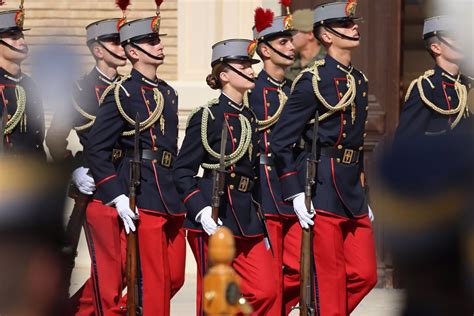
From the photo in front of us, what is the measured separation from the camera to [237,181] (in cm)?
1077

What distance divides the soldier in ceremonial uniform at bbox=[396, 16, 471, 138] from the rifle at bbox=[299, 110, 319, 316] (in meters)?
0.51

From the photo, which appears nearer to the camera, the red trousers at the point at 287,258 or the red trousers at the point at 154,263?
the red trousers at the point at 154,263

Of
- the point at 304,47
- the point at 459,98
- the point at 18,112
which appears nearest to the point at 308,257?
the point at 459,98

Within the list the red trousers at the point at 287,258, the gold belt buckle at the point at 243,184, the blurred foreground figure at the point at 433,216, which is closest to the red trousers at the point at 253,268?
the gold belt buckle at the point at 243,184

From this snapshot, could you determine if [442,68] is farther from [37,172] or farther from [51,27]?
[51,27]

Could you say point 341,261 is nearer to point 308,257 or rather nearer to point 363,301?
point 308,257

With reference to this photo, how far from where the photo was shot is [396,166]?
8422 millimetres

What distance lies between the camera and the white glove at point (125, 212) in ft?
36.0

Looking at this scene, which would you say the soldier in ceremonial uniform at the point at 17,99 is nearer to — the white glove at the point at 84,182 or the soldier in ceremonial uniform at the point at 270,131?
the white glove at the point at 84,182

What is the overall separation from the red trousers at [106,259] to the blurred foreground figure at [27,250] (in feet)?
2.33

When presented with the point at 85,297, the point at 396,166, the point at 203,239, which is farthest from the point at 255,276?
the point at 396,166

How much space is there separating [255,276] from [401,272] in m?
1.75

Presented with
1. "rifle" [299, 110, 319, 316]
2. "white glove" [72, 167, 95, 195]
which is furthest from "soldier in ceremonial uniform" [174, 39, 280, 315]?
"white glove" [72, 167, 95, 195]

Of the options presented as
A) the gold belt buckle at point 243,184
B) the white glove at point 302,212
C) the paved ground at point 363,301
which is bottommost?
the paved ground at point 363,301
